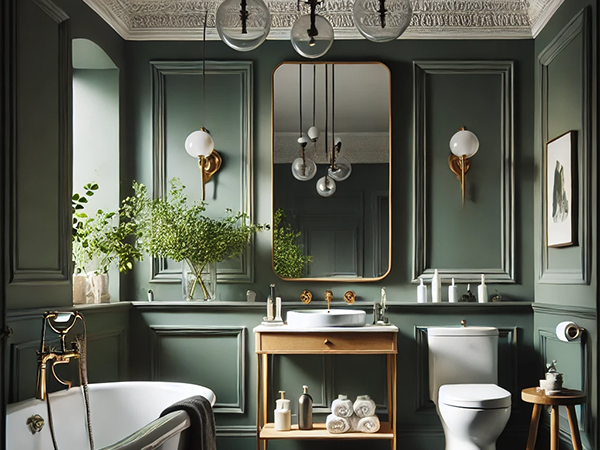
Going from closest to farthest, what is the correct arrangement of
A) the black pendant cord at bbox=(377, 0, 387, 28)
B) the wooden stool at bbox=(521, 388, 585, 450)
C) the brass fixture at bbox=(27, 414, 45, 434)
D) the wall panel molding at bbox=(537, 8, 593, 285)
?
the black pendant cord at bbox=(377, 0, 387, 28), the brass fixture at bbox=(27, 414, 45, 434), the wooden stool at bbox=(521, 388, 585, 450), the wall panel molding at bbox=(537, 8, 593, 285)

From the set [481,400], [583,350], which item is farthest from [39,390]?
[583,350]

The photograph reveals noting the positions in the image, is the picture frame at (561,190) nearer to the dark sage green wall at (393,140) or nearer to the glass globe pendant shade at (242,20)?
the dark sage green wall at (393,140)

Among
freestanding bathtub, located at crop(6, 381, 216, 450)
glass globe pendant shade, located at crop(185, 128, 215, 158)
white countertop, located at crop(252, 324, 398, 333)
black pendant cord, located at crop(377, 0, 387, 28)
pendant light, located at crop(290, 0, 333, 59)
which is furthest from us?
glass globe pendant shade, located at crop(185, 128, 215, 158)

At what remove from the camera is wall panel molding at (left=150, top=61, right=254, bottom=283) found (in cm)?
414

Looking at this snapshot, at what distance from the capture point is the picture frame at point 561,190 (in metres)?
3.42

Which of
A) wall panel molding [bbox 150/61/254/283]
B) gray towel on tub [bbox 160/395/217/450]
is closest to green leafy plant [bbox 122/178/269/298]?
wall panel molding [bbox 150/61/254/283]

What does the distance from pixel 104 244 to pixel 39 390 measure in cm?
124

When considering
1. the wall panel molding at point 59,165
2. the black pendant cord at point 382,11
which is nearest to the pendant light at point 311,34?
the black pendant cord at point 382,11

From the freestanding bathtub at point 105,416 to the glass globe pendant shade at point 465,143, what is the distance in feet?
6.73

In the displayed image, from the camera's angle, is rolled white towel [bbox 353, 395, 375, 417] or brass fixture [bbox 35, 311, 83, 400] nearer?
brass fixture [bbox 35, 311, 83, 400]

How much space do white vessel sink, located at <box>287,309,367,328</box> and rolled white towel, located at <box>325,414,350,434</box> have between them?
509 mm

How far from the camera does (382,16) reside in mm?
2158

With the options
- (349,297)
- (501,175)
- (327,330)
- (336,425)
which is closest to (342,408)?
(336,425)

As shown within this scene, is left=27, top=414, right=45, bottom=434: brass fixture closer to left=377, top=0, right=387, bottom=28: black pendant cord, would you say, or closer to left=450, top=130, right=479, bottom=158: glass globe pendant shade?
left=377, top=0, right=387, bottom=28: black pendant cord
